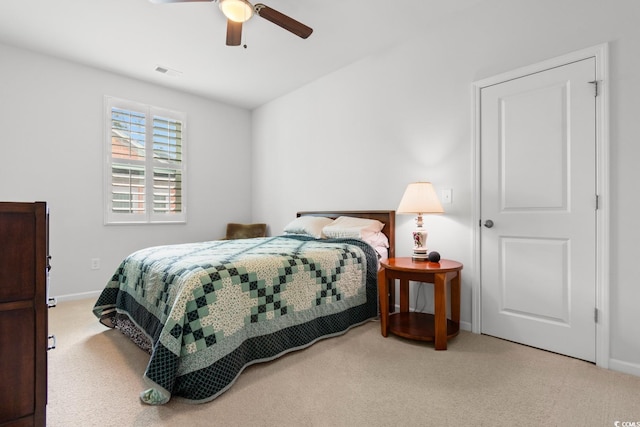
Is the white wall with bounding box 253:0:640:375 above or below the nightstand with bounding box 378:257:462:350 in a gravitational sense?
above

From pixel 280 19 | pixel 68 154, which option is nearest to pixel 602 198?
pixel 280 19

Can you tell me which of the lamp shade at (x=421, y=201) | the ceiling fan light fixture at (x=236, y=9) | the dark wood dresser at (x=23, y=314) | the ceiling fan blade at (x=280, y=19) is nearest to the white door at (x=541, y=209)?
the lamp shade at (x=421, y=201)

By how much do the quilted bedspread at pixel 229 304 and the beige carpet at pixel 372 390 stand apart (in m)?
0.12

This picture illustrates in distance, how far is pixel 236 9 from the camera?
7.39 feet

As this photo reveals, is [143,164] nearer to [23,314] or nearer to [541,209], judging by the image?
[23,314]

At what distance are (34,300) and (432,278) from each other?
213cm

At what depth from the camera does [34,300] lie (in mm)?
1007

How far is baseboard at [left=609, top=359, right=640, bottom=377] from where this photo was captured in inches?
71.2

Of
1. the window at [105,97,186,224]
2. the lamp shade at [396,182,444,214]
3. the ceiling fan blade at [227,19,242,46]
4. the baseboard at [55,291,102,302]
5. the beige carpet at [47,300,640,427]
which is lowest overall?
the beige carpet at [47,300,640,427]

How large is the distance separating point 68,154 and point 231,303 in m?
Answer: 3.02

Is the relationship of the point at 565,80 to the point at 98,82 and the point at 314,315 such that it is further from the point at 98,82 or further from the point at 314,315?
the point at 98,82

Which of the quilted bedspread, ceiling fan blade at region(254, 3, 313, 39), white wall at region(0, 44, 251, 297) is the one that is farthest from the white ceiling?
the quilted bedspread

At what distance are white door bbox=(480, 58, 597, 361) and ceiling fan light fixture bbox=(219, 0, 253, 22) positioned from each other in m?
1.87

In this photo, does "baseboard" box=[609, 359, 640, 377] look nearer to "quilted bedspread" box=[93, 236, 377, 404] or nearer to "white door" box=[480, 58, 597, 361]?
"white door" box=[480, 58, 597, 361]
